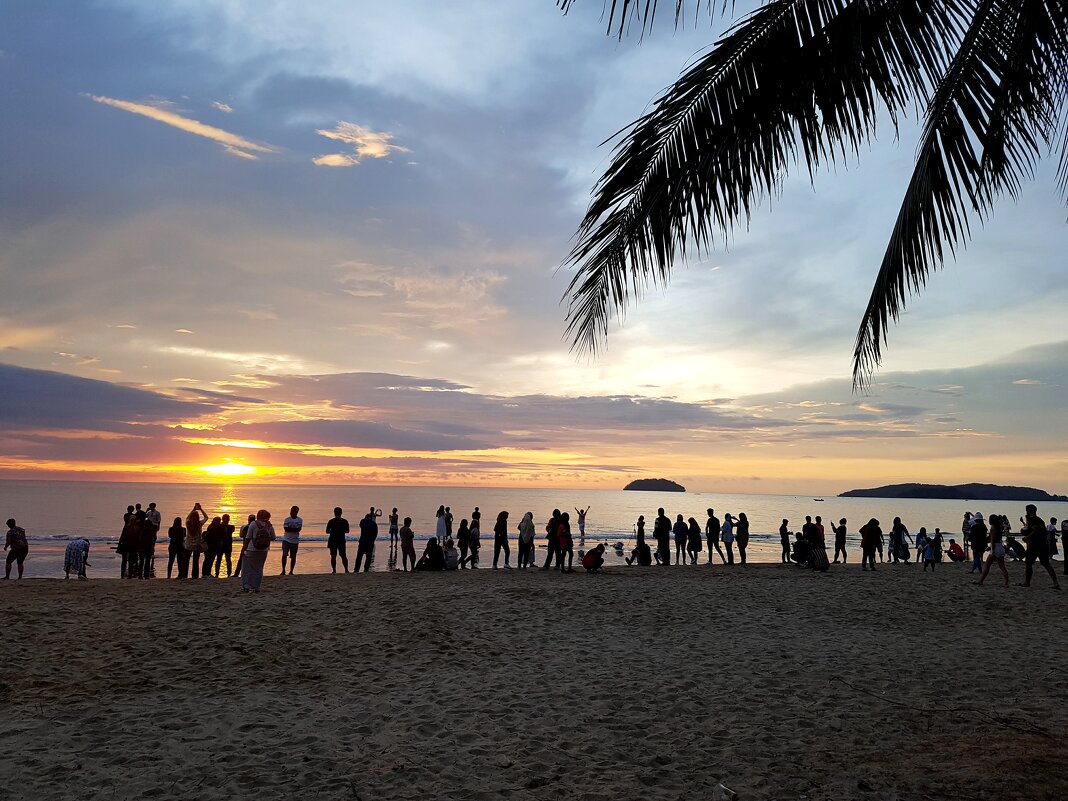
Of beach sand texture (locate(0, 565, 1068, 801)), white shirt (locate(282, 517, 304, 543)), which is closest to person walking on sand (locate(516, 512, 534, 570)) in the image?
beach sand texture (locate(0, 565, 1068, 801))

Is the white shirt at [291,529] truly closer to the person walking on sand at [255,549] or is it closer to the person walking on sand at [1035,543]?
the person walking on sand at [255,549]

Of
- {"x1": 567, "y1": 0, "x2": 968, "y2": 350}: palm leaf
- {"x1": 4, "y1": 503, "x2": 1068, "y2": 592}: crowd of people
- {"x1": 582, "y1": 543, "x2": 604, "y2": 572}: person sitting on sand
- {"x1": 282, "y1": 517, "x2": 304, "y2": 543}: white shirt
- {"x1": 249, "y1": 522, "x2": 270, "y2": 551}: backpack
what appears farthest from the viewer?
{"x1": 582, "y1": 543, "x2": 604, "y2": 572}: person sitting on sand

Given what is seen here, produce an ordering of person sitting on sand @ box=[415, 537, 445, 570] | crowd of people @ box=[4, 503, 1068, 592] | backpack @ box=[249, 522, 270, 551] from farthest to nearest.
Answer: person sitting on sand @ box=[415, 537, 445, 570]
crowd of people @ box=[4, 503, 1068, 592]
backpack @ box=[249, 522, 270, 551]

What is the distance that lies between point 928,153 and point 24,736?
8.19 m

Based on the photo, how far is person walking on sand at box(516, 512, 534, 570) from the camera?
18.9m

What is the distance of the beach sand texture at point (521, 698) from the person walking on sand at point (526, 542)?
229 inches

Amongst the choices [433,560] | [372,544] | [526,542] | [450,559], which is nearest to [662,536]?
[526,542]

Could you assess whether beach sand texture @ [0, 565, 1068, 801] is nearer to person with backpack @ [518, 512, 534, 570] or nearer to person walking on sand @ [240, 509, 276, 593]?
person walking on sand @ [240, 509, 276, 593]

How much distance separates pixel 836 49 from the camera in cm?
396

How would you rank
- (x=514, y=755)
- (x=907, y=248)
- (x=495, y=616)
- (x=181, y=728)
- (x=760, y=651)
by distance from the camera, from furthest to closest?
(x=495, y=616) → (x=760, y=651) → (x=181, y=728) → (x=514, y=755) → (x=907, y=248)

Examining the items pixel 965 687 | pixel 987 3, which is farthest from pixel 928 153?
pixel 965 687

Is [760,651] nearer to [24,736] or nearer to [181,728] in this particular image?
[181,728]

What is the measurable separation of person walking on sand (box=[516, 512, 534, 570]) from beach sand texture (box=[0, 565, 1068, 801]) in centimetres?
580

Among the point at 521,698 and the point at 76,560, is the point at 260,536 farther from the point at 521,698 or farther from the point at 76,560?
the point at 521,698
